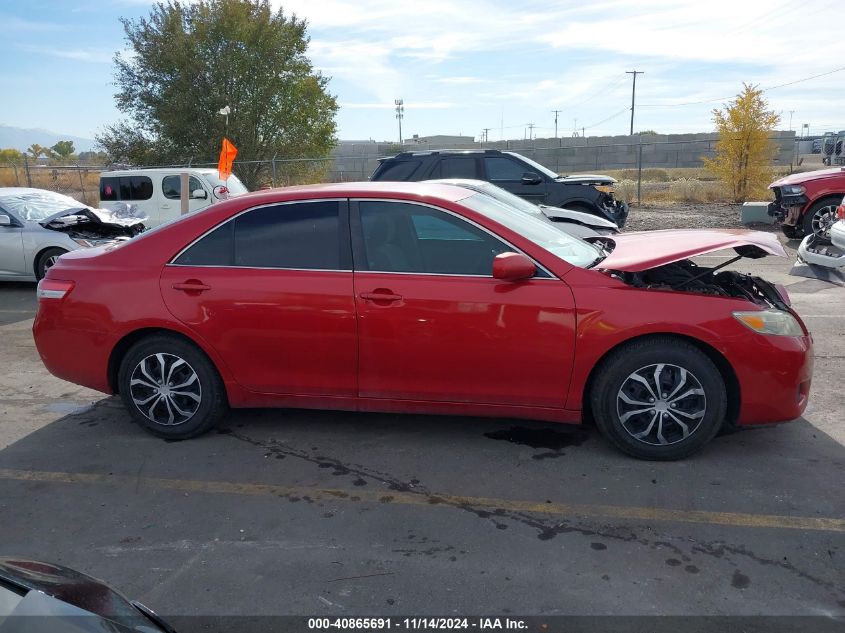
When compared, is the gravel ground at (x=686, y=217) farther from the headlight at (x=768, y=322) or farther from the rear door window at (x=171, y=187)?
the headlight at (x=768, y=322)

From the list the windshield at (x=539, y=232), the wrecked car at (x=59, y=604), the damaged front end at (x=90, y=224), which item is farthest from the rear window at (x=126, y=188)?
the wrecked car at (x=59, y=604)

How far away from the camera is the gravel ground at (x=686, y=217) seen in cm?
1647

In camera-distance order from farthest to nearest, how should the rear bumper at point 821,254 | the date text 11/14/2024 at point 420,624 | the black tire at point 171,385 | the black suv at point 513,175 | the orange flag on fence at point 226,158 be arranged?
the orange flag on fence at point 226,158 → the black suv at point 513,175 → the rear bumper at point 821,254 → the black tire at point 171,385 → the date text 11/14/2024 at point 420,624

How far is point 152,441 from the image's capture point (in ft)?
16.0

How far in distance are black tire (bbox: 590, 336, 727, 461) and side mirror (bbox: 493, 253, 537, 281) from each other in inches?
27.8

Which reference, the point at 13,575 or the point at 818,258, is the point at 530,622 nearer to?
the point at 13,575

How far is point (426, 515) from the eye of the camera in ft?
12.4

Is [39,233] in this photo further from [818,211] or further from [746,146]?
[746,146]

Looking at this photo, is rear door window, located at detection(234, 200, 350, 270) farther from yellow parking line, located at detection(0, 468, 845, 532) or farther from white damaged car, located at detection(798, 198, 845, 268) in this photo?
white damaged car, located at detection(798, 198, 845, 268)

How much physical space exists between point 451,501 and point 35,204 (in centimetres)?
983

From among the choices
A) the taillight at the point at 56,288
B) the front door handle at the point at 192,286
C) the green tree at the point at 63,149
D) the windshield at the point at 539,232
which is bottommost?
the taillight at the point at 56,288

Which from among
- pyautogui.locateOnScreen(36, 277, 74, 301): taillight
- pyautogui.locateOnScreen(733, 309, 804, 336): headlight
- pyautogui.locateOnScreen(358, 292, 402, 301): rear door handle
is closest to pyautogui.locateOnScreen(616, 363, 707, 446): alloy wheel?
pyautogui.locateOnScreen(733, 309, 804, 336): headlight

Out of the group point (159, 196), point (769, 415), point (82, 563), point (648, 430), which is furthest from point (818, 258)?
point (159, 196)

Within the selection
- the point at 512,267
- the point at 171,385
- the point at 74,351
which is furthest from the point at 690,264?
the point at 74,351
